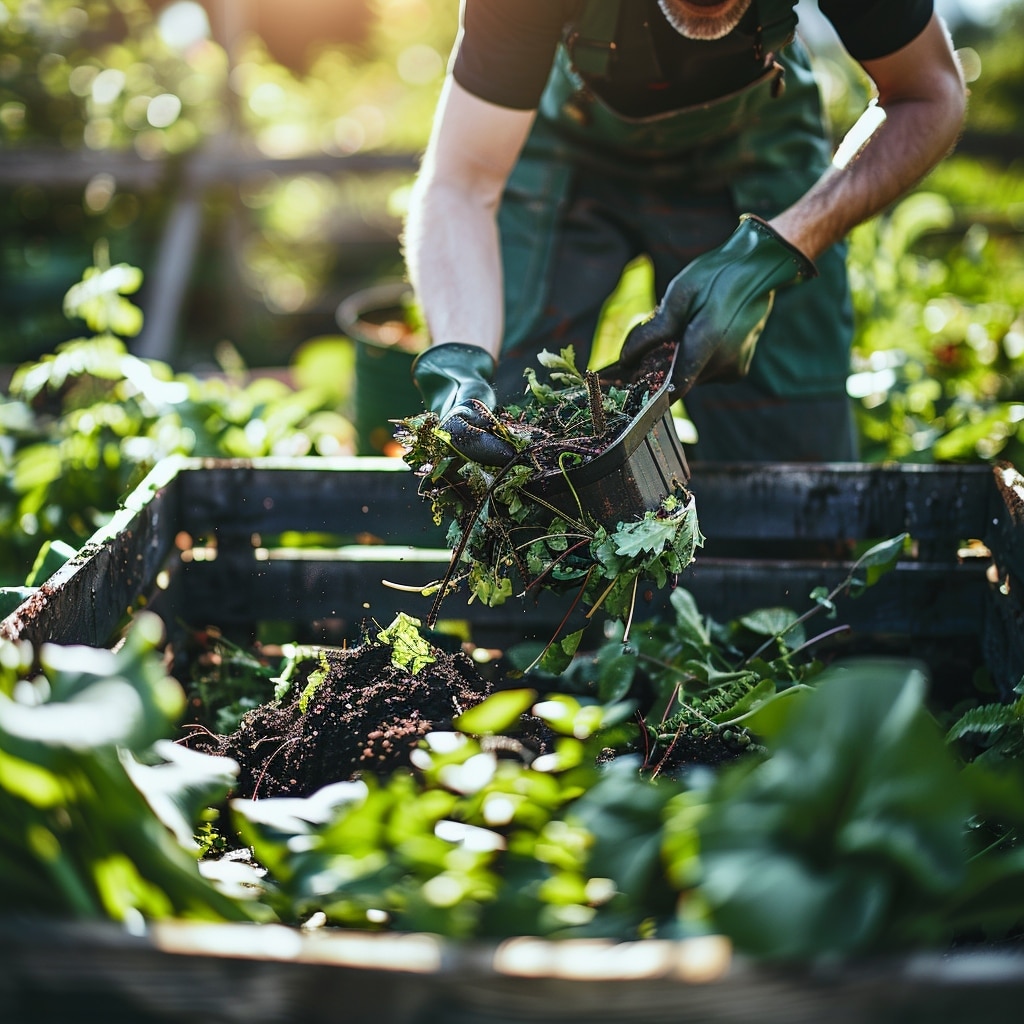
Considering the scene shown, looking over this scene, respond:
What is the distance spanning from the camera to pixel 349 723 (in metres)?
1.37

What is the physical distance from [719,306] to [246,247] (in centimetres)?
500

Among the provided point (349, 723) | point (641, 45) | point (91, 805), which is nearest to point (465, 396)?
point (349, 723)

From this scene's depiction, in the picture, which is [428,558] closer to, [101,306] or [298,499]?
[298,499]

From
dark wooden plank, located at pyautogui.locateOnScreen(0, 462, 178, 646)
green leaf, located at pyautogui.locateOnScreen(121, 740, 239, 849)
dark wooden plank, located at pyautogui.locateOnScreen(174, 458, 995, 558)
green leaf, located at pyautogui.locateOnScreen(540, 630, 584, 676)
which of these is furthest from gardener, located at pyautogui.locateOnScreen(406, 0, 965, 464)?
green leaf, located at pyautogui.locateOnScreen(121, 740, 239, 849)

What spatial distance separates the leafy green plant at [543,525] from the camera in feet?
4.76

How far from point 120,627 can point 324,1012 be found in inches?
39.2

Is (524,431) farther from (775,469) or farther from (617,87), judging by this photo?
(617,87)

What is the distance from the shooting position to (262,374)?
4.49 m

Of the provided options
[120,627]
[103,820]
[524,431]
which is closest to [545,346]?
[524,431]

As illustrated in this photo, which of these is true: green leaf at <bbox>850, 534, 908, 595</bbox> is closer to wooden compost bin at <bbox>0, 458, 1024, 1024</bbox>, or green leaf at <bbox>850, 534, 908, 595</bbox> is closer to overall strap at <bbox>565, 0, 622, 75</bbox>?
wooden compost bin at <bbox>0, 458, 1024, 1024</bbox>

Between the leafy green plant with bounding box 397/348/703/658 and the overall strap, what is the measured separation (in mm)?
796

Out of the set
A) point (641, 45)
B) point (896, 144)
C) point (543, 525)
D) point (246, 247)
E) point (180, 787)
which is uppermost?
point (641, 45)

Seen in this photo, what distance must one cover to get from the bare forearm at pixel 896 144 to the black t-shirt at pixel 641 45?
0.07 metres

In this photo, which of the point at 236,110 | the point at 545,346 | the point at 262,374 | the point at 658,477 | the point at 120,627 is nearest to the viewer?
the point at 658,477
